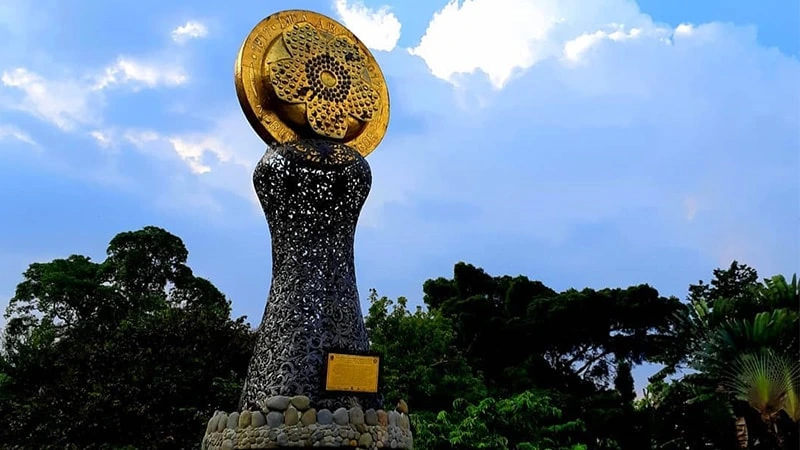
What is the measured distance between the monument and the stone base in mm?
10

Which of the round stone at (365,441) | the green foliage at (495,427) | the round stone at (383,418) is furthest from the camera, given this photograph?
the green foliage at (495,427)

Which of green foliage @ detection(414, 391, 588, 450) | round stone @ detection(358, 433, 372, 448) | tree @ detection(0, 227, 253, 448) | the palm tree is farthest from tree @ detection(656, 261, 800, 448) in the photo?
round stone @ detection(358, 433, 372, 448)

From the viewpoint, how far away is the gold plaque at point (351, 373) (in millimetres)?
8125

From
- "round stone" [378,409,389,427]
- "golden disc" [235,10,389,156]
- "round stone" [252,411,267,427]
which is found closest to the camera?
"round stone" [252,411,267,427]

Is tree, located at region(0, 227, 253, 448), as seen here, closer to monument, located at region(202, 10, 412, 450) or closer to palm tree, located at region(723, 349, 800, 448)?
monument, located at region(202, 10, 412, 450)

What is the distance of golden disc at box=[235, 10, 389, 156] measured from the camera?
901 cm

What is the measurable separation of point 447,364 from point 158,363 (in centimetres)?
602

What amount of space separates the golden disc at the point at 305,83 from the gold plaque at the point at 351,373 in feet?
8.61

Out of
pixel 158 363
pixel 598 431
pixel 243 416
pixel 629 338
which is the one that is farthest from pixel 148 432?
pixel 629 338

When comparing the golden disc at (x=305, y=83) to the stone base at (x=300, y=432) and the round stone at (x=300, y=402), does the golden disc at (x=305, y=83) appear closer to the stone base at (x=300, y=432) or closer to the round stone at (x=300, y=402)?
the round stone at (x=300, y=402)

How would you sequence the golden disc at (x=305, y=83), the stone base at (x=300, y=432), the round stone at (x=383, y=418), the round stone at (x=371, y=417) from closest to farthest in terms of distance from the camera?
the stone base at (x=300, y=432), the round stone at (x=371, y=417), the round stone at (x=383, y=418), the golden disc at (x=305, y=83)

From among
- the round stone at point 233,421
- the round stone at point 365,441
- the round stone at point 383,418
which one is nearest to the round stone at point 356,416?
the round stone at point 365,441

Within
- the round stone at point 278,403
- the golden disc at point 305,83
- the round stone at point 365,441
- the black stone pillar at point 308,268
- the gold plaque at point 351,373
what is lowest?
the round stone at point 365,441

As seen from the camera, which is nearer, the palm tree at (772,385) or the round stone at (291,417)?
the round stone at (291,417)
